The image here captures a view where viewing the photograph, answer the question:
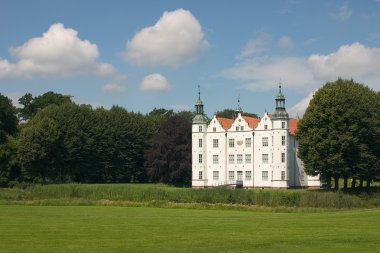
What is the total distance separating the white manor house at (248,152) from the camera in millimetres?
77812

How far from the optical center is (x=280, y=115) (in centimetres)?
7788

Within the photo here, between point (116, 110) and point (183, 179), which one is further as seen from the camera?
point (116, 110)

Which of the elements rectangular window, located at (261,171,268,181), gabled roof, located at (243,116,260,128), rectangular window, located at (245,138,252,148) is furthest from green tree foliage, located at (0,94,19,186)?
rectangular window, located at (261,171,268,181)

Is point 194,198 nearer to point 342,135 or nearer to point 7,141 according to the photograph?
point 342,135

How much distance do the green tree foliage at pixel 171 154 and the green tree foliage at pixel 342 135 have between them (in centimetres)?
2812

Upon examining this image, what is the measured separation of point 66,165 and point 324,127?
39.5 m

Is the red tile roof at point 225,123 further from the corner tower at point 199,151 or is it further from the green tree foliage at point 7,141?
the green tree foliage at point 7,141

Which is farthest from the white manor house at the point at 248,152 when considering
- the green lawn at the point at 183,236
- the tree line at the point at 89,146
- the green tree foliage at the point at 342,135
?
the green lawn at the point at 183,236

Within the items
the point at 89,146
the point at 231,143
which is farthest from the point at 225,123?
the point at 89,146

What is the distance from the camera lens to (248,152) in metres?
81.0

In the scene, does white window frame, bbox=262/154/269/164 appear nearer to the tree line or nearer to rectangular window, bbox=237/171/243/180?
rectangular window, bbox=237/171/243/180

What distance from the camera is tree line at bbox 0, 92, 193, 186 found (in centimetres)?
7719

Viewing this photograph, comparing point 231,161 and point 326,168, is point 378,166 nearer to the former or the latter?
point 326,168

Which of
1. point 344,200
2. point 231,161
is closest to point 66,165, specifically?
point 231,161
